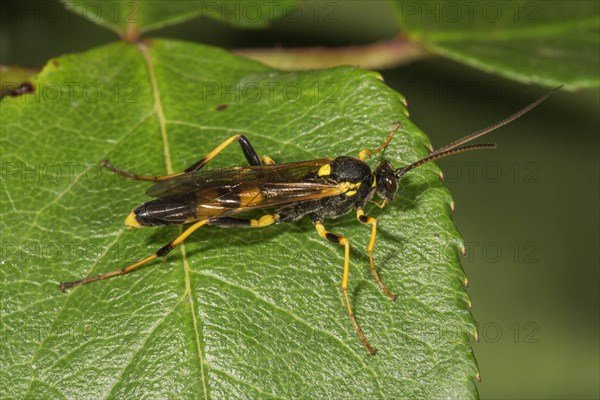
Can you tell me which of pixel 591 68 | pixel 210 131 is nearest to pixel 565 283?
pixel 591 68

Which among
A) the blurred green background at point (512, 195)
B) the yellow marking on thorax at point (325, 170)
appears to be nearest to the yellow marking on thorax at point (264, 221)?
the yellow marking on thorax at point (325, 170)

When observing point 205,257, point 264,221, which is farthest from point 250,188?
point 205,257

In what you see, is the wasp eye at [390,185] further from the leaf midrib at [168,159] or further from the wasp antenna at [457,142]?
the leaf midrib at [168,159]

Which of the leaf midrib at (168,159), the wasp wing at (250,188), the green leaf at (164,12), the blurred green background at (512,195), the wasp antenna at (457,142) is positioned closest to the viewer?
the leaf midrib at (168,159)

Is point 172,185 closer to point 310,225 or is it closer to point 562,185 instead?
point 310,225

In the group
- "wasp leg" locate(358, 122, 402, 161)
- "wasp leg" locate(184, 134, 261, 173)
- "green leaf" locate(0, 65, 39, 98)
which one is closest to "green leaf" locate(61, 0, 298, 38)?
"green leaf" locate(0, 65, 39, 98)

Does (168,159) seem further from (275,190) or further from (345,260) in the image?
(345,260)

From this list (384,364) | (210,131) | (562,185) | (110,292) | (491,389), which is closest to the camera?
(384,364)
